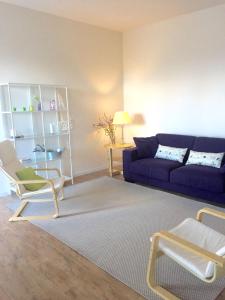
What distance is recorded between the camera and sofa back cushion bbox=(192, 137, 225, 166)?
3756mm

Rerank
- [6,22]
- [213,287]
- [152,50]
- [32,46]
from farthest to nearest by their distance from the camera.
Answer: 1. [152,50]
2. [32,46]
3. [6,22]
4. [213,287]

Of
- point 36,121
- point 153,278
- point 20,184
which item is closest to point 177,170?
point 153,278

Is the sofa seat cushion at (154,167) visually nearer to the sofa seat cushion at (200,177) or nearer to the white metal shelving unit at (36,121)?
the sofa seat cushion at (200,177)

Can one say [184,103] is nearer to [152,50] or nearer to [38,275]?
[152,50]

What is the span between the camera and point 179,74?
4.51 metres

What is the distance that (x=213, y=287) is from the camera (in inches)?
74.5

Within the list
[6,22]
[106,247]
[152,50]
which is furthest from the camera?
[152,50]

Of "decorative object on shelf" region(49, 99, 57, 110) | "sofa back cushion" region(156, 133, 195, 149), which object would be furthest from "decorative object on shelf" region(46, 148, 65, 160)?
"sofa back cushion" region(156, 133, 195, 149)

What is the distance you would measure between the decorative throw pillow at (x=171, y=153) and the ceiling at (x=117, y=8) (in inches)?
86.2

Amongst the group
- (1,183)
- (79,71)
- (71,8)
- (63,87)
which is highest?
(71,8)

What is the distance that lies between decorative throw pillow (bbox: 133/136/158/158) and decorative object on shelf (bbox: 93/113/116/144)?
745 millimetres

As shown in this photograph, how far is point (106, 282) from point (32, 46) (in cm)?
359

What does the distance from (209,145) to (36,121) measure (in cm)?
281

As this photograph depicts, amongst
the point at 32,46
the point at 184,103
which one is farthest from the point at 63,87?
the point at 184,103
